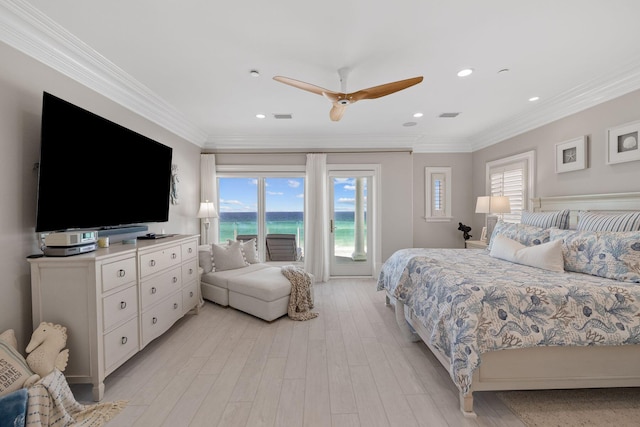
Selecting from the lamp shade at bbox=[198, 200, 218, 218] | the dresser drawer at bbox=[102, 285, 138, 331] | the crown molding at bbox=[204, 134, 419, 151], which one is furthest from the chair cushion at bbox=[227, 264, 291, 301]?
the crown molding at bbox=[204, 134, 419, 151]

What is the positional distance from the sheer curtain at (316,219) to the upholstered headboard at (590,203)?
10.8 feet

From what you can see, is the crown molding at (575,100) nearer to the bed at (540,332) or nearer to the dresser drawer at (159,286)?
the bed at (540,332)

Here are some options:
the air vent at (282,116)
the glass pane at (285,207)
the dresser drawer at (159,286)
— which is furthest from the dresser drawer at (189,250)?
the air vent at (282,116)

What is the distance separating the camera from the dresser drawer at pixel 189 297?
3.02 m

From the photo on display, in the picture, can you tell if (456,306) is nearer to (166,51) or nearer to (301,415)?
(301,415)

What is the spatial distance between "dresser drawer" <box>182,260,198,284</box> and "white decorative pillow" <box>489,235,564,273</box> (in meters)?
3.57

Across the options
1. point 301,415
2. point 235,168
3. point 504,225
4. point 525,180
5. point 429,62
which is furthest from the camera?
point 235,168

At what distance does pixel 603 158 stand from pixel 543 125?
1007 mm

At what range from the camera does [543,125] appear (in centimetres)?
367

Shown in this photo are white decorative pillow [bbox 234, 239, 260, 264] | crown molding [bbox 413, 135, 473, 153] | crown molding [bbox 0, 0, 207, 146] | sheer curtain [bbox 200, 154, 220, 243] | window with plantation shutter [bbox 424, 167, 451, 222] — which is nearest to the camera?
crown molding [bbox 0, 0, 207, 146]

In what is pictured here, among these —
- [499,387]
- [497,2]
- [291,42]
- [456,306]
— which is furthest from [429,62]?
[499,387]

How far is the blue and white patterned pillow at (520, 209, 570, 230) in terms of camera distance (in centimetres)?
300

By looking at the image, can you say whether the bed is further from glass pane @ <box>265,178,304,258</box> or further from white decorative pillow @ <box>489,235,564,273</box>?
glass pane @ <box>265,178,304,258</box>

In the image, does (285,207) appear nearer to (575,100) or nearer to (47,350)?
(47,350)
